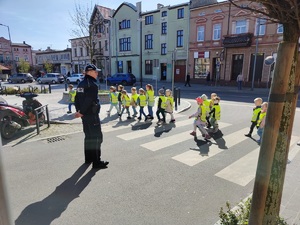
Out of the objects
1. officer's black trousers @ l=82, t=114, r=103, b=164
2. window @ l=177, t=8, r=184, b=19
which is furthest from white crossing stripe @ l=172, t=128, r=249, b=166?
window @ l=177, t=8, r=184, b=19

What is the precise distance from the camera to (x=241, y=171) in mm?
4629

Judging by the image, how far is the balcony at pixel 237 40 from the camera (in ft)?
74.1

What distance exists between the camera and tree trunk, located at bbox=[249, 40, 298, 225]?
1.89 m

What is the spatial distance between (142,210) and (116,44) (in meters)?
37.8

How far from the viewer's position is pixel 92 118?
4781 mm

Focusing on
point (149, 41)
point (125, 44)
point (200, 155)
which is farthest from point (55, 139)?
point (125, 44)

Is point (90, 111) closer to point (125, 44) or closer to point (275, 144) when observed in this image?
point (275, 144)

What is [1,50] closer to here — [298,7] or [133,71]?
[133,71]

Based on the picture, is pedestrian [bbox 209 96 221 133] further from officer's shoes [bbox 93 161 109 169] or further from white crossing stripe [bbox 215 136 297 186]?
officer's shoes [bbox 93 161 109 169]

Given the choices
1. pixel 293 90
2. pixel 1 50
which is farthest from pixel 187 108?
pixel 1 50

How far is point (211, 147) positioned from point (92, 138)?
3.27 meters

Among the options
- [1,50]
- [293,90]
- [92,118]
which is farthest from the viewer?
[1,50]

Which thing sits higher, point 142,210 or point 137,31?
point 137,31

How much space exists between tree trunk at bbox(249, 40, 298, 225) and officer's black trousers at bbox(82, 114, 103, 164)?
11.3ft
